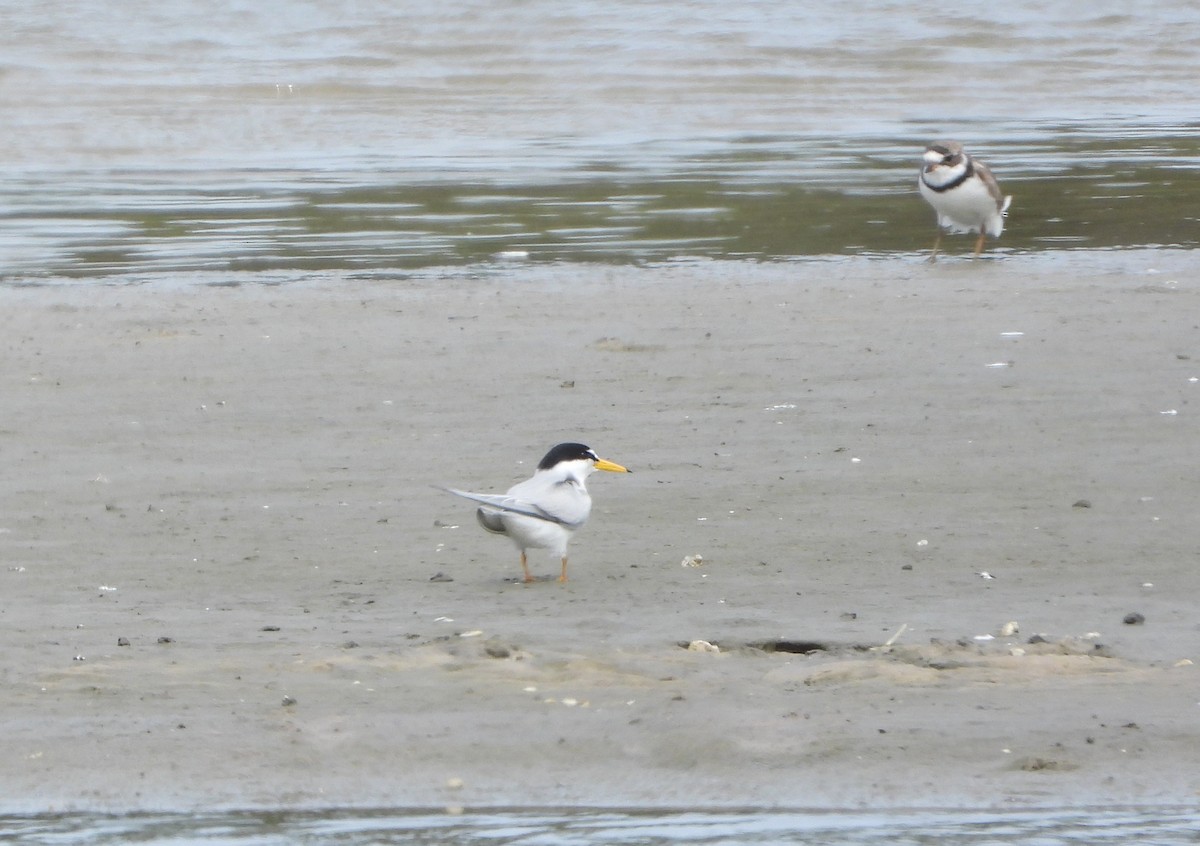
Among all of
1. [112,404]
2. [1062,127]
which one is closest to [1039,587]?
[112,404]

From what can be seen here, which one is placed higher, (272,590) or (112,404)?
(112,404)

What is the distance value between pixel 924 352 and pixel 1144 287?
2170 millimetres

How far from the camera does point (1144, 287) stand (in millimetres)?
11312

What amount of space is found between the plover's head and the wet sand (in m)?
1.82

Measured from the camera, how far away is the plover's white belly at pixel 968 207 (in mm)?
13023

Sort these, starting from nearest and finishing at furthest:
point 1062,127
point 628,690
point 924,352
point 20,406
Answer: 1. point 628,690
2. point 20,406
3. point 924,352
4. point 1062,127

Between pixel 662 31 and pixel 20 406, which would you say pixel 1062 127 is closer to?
pixel 662 31

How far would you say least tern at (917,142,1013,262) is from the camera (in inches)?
514

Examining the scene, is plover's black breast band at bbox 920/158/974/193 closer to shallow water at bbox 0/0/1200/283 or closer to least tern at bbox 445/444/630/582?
shallow water at bbox 0/0/1200/283

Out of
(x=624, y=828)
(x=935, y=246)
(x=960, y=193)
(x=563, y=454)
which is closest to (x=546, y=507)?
(x=563, y=454)

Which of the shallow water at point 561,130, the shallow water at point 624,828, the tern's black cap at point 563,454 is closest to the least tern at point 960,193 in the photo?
the shallow water at point 561,130

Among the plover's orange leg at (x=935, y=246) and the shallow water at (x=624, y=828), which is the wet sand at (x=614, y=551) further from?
the plover's orange leg at (x=935, y=246)

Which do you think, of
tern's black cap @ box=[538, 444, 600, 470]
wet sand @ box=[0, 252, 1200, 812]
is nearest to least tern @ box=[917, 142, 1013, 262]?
wet sand @ box=[0, 252, 1200, 812]

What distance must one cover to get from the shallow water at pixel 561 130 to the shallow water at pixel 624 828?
8.07 metres
